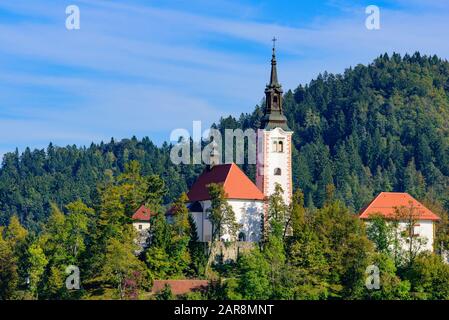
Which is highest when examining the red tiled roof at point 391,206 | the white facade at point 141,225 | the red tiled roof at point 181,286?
the red tiled roof at point 391,206

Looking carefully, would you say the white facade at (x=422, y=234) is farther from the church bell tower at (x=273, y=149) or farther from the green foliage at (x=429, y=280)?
the church bell tower at (x=273, y=149)

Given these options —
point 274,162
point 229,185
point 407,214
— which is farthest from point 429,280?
point 229,185

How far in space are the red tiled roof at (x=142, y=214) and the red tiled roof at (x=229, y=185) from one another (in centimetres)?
388

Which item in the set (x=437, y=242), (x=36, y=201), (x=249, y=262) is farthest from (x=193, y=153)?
(x=249, y=262)

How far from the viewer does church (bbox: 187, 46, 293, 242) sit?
86875 millimetres

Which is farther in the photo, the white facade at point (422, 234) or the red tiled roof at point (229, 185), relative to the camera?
the white facade at point (422, 234)

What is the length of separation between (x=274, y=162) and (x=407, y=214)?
10521 mm

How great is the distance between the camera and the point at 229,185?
8750 centimetres

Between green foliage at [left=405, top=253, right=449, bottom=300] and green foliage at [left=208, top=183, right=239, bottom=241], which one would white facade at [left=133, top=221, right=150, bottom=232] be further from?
green foliage at [left=405, top=253, right=449, bottom=300]

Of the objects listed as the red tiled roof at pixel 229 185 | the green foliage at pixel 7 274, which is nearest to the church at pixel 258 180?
the red tiled roof at pixel 229 185

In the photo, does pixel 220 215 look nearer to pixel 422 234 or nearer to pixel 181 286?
pixel 181 286

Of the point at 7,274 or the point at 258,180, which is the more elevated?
the point at 258,180

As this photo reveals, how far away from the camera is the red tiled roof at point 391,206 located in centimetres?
9288

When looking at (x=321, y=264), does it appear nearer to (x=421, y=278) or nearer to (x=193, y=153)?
(x=421, y=278)
